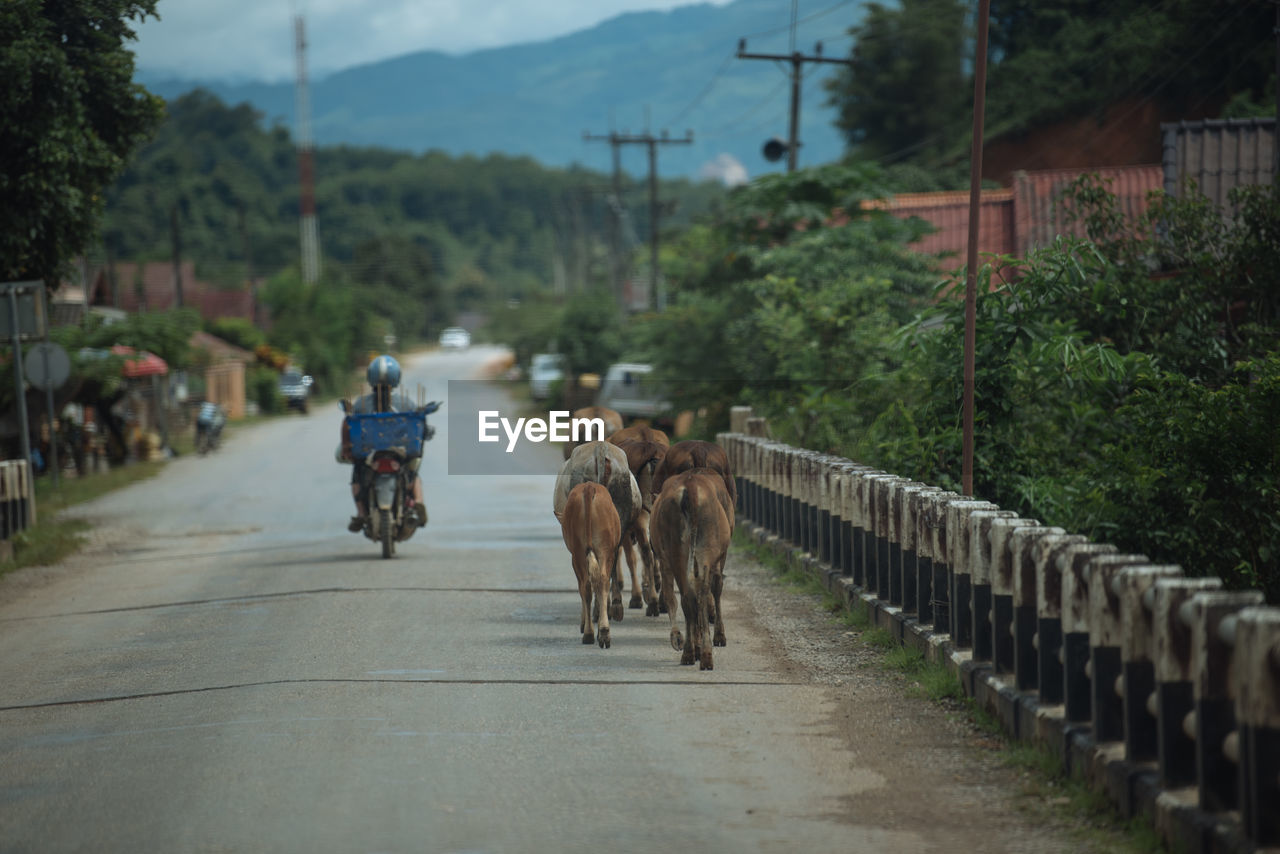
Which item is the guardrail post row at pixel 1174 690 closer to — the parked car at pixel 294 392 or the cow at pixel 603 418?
the cow at pixel 603 418

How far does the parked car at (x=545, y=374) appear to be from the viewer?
54.6 meters

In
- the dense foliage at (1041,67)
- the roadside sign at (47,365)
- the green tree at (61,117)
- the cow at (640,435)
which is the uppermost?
the dense foliage at (1041,67)

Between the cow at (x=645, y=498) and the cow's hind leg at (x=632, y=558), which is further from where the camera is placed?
the cow's hind leg at (x=632, y=558)

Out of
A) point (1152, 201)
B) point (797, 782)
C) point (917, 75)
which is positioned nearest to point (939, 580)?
point (797, 782)

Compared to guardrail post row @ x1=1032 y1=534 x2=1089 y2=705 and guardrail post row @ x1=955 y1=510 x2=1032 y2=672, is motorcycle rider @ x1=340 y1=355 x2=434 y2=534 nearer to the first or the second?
guardrail post row @ x1=955 y1=510 x2=1032 y2=672

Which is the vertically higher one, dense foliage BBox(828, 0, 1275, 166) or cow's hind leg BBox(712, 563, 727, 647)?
dense foliage BBox(828, 0, 1275, 166)

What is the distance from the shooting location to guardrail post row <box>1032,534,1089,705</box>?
7.12 meters

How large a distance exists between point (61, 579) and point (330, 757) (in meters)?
9.92

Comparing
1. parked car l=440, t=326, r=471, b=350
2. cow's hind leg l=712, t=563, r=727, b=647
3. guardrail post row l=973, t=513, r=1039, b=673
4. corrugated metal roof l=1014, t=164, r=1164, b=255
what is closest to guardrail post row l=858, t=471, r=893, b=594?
cow's hind leg l=712, t=563, r=727, b=647

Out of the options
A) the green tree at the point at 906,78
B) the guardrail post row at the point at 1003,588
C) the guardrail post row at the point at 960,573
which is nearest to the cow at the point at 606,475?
the guardrail post row at the point at 960,573

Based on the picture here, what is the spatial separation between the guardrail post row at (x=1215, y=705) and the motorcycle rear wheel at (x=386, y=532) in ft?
36.2

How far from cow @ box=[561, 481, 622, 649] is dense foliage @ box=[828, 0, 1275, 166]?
63.1ft

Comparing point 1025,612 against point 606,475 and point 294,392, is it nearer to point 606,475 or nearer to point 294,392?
point 606,475

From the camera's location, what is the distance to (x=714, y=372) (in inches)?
1033
